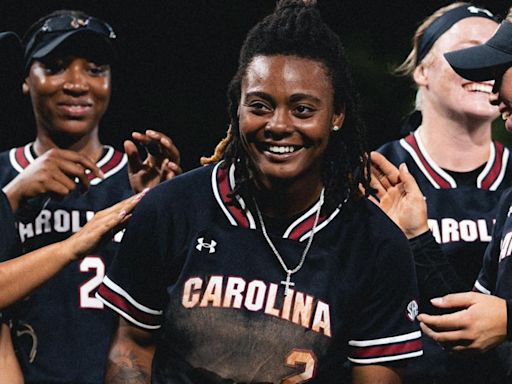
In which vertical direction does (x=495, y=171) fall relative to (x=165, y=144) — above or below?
below

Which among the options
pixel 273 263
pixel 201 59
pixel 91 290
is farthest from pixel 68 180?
pixel 201 59

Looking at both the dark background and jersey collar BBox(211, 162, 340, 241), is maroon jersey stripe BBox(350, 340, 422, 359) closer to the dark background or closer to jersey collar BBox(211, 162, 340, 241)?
jersey collar BBox(211, 162, 340, 241)

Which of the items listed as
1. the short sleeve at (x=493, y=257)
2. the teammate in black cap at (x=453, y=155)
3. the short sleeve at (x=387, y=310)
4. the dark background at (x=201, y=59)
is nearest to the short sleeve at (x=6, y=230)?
the short sleeve at (x=387, y=310)

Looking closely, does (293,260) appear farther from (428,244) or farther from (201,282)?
(428,244)

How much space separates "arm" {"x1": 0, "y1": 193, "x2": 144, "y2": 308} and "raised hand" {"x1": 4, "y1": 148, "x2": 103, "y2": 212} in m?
0.43

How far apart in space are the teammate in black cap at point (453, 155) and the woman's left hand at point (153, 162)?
0.86m

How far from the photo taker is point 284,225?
2732 millimetres

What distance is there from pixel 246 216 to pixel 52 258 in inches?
21.2

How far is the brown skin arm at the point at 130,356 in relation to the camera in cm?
267

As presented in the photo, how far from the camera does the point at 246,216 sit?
8.91 feet

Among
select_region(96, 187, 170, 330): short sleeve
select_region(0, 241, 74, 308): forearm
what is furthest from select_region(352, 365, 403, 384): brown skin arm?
select_region(0, 241, 74, 308): forearm

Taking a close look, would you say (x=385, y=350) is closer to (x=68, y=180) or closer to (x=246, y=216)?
(x=246, y=216)

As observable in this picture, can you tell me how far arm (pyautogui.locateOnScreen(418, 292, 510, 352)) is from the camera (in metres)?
2.66

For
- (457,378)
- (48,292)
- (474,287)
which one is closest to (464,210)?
(474,287)
